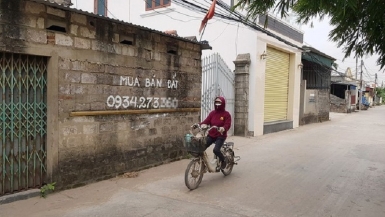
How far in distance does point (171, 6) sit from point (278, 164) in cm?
829

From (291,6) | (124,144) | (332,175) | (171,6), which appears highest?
(171,6)

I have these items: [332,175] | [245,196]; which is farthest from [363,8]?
[332,175]

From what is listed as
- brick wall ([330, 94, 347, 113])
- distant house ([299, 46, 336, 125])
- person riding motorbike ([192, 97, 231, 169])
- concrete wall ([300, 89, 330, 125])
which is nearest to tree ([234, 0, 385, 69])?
person riding motorbike ([192, 97, 231, 169])

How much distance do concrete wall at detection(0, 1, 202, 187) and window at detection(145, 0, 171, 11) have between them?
639 centimetres

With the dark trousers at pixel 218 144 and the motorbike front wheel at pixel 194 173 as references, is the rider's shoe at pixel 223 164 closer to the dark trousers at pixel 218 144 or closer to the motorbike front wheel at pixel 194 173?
the dark trousers at pixel 218 144

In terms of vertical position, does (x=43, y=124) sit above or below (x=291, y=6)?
below

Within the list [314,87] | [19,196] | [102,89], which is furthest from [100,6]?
[314,87]

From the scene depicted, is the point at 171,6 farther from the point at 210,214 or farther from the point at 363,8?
the point at 210,214

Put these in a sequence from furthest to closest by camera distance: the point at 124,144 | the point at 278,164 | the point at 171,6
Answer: the point at 171,6 < the point at 278,164 < the point at 124,144

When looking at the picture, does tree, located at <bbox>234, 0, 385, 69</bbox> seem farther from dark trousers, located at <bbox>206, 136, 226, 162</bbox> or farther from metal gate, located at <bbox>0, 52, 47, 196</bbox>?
metal gate, located at <bbox>0, 52, 47, 196</bbox>

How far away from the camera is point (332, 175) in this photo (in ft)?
21.0

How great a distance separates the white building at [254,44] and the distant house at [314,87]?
1693mm

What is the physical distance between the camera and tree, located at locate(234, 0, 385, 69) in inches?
127

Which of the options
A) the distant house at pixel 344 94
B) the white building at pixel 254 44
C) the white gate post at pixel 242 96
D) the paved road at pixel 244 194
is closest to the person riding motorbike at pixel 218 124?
the paved road at pixel 244 194
